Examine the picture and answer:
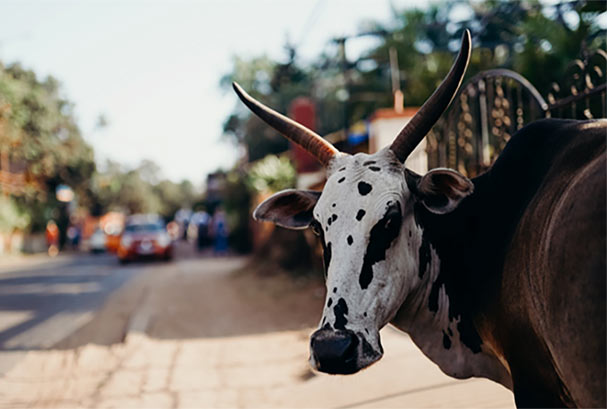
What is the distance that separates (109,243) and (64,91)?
440 inches

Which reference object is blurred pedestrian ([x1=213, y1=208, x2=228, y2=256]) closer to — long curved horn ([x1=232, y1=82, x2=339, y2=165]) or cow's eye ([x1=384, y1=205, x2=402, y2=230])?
long curved horn ([x1=232, y1=82, x2=339, y2=165])

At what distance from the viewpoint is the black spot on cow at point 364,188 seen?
2902mm

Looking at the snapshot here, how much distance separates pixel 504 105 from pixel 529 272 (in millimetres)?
3868

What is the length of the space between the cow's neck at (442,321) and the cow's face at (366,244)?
0.31 ft

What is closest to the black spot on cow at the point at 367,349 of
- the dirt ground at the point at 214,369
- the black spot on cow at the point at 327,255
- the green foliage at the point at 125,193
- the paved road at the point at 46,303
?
the black spot on cow at the point at 327,255

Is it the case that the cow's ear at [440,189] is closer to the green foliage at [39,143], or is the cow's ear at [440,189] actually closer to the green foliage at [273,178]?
the green foliage at [273,178]

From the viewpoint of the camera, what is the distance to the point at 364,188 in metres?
2.92

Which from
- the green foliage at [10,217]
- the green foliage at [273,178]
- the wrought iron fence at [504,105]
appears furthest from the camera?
the green foliage at [10,217]

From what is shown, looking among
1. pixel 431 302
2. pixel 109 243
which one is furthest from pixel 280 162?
pixel 109 243

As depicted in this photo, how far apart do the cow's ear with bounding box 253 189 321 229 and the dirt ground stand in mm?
2179

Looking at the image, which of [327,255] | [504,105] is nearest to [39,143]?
[504,105]

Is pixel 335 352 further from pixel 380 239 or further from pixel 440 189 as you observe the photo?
pixel 440 189

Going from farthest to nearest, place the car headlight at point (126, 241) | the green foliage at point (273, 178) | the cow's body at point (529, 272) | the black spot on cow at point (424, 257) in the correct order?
the car headlight at point (126, 241), the green foliage at point (273, 178), the black spot on cow at point (424, 257), the cow's body at point (529, 272)

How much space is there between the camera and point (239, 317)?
9.72 metres
